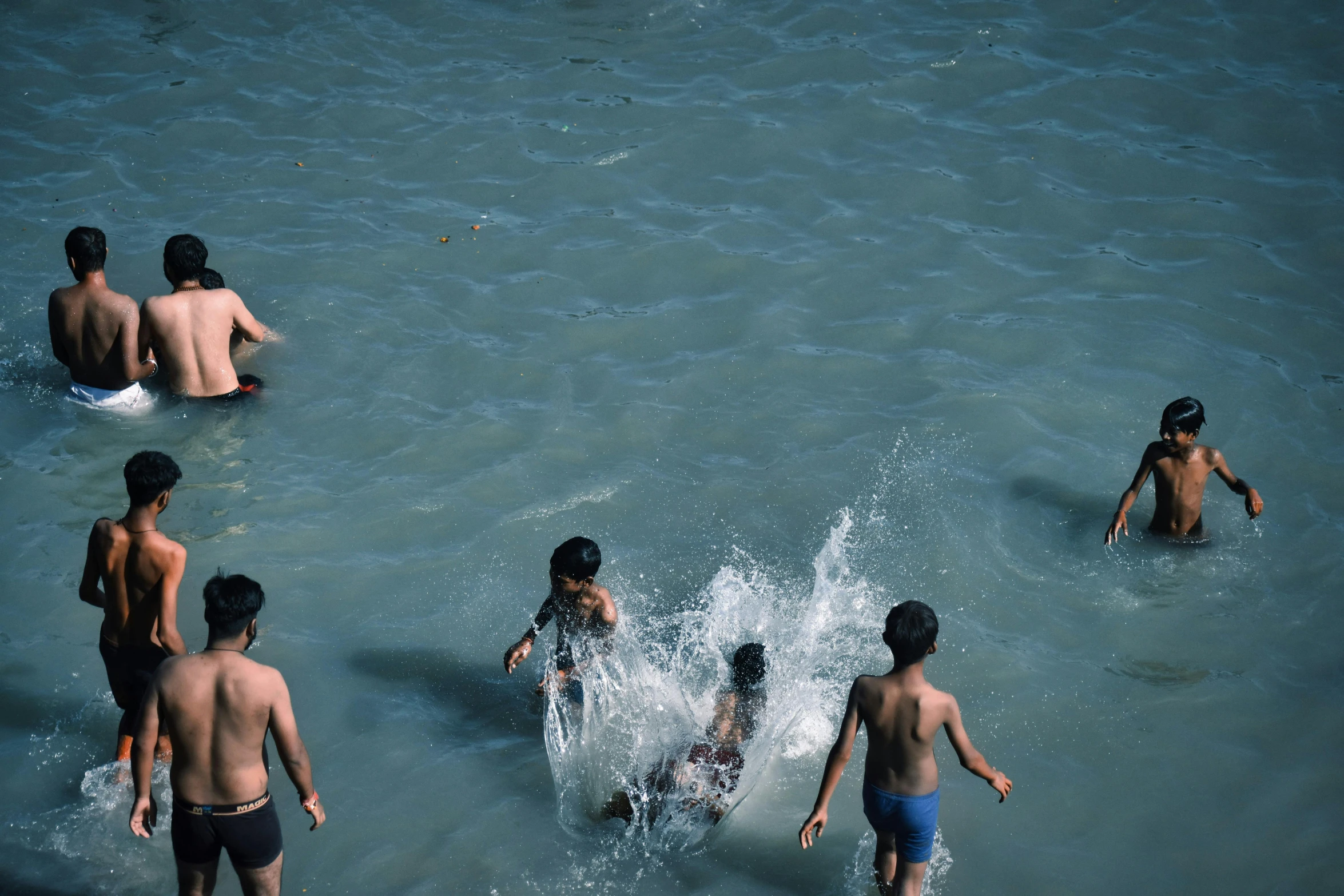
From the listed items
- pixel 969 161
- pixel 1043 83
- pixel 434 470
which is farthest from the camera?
pixel 1043 83

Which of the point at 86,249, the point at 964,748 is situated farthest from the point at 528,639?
the point at 86,249

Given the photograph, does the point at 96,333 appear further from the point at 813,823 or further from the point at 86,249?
the point at 813,823

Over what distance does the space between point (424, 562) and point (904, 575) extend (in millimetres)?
3235

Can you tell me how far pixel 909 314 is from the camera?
30.0ft

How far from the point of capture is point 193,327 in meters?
7.85

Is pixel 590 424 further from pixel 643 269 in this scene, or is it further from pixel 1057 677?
pixel 1057 677

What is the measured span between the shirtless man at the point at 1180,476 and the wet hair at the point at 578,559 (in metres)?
3.61

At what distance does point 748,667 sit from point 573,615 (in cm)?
103

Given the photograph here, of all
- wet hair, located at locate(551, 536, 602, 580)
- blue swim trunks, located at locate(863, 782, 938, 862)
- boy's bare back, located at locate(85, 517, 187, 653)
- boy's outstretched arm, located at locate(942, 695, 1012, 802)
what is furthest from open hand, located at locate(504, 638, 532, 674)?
boy's outstretched arm, located at locate(942, 695, 1012, 802)

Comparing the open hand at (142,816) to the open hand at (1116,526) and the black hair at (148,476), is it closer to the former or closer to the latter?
the black hair at (148,476)

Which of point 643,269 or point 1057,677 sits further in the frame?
point 643,269

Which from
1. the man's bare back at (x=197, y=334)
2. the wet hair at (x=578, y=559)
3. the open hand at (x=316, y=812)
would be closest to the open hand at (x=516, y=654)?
the wet hair at (x=578, y=559)

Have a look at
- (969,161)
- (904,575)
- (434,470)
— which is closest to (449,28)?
(969,161)

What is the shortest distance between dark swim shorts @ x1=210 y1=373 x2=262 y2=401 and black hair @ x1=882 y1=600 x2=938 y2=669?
5.75 meters
